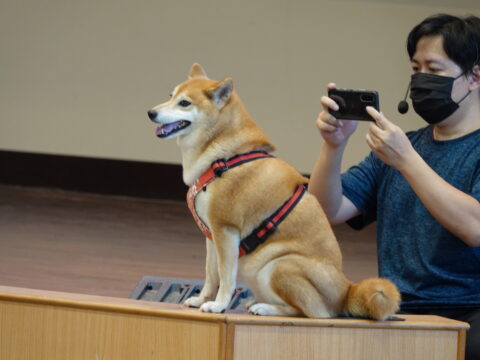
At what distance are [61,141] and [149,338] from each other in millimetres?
5094

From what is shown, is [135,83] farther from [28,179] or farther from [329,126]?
[329,126]

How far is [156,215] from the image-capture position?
595 cm

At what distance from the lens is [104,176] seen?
6.57m

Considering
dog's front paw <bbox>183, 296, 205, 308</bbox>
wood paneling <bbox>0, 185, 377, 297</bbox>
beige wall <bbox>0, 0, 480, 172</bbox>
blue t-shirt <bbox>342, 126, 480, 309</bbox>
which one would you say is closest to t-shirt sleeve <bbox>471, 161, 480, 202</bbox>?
blue t-shirt <bbox>342, 126, 480, 309</bbox>

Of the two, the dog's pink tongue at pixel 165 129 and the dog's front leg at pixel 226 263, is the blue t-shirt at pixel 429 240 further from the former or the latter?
the dog's pink tongue at pixel 165 129

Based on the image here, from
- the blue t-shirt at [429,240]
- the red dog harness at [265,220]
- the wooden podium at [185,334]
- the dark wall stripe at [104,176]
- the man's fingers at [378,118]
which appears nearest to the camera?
the wooden podium at [185,334]

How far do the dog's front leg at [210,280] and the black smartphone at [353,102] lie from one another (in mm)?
469

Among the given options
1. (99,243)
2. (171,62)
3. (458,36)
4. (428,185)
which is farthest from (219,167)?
(171,62)

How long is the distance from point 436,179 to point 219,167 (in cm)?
56

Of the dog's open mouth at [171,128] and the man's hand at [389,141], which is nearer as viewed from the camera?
the dog's open mouth at [171,128]

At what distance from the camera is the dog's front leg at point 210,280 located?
1.85m

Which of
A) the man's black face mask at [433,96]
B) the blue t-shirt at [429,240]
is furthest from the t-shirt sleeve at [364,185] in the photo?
the man's black face mask at [433,96]

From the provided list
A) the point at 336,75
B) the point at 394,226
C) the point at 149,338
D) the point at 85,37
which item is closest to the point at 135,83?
the point at 85,37

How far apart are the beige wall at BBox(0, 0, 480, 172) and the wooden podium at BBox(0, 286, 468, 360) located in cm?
462
